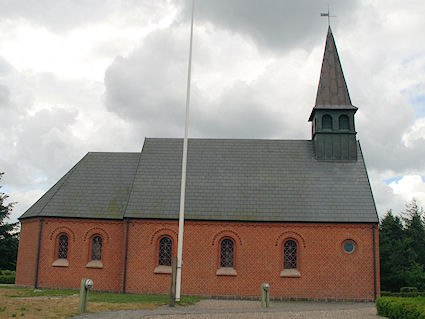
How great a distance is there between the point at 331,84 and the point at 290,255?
12870 mm

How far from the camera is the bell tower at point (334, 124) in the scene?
3050 cm

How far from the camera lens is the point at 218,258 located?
89.7ft

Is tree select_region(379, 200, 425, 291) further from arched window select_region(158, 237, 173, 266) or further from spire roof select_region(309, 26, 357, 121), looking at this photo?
arched window select_region(158, 237, 173, 266)

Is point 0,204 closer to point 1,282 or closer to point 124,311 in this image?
point 1,282

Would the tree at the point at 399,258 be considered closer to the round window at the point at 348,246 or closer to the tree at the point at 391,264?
the tree at the point at 391,264

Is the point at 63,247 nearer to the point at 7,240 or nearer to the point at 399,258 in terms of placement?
the point at 7,240

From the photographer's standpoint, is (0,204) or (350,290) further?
(0,204)

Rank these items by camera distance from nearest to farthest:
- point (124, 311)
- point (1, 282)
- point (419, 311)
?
point (419, 311) < point (124, 311) < point (1, 282)

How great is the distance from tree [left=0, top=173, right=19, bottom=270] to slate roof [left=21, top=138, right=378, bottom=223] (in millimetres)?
16204

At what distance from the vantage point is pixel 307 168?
98.9 feet

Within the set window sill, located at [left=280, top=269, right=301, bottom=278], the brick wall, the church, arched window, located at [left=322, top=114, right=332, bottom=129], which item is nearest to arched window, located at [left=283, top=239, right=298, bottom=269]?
the church

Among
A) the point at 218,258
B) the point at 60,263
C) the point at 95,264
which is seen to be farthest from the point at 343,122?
the point at 60,263

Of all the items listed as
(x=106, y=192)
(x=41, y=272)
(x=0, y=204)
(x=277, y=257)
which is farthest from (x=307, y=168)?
(x=0, y=204)

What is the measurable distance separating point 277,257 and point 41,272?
14887 mm
